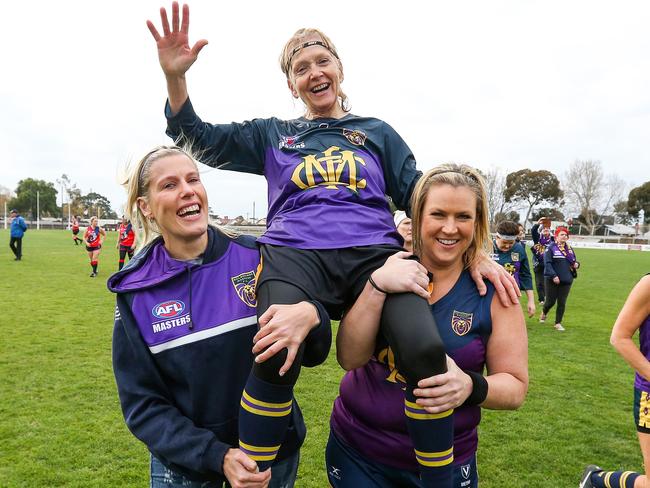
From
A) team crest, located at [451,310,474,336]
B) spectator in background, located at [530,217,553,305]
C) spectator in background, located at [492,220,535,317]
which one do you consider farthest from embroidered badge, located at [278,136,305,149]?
spectator in background, located at [530,217,553,305]

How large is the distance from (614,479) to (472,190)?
2738 millimetres

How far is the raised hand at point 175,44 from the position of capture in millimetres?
2316

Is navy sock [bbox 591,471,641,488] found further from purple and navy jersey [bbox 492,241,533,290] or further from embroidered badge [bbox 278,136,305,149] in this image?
purple and navy jersey [bbox 492,241,533,290]

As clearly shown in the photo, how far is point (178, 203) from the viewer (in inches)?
83.8

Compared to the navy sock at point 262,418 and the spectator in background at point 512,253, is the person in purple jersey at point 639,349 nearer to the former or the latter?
the navy sock at point 262,418

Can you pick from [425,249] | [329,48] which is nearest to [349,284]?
[425,249]

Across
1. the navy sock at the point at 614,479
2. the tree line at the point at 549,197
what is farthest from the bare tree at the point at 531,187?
the navy sock at the point at 614,479

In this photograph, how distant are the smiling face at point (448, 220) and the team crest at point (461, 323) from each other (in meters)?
0.25

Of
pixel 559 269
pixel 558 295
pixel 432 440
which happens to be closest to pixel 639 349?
pixel 432 440

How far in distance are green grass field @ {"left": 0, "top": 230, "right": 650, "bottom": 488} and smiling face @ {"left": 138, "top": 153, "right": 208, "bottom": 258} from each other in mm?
2885

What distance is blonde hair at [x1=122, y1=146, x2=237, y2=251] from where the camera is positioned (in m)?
2.24

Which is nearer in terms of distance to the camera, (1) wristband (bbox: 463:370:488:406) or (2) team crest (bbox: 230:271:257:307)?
(1) wristband (bbox: 463:370:488:406)

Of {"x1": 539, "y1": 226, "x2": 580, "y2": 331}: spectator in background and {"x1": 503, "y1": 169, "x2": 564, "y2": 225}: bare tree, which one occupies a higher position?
{"x1": 503, "y1": 169, "x2": 564, "y2": 225}: bare tree

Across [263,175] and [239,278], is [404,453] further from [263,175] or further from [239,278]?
[263,175]
